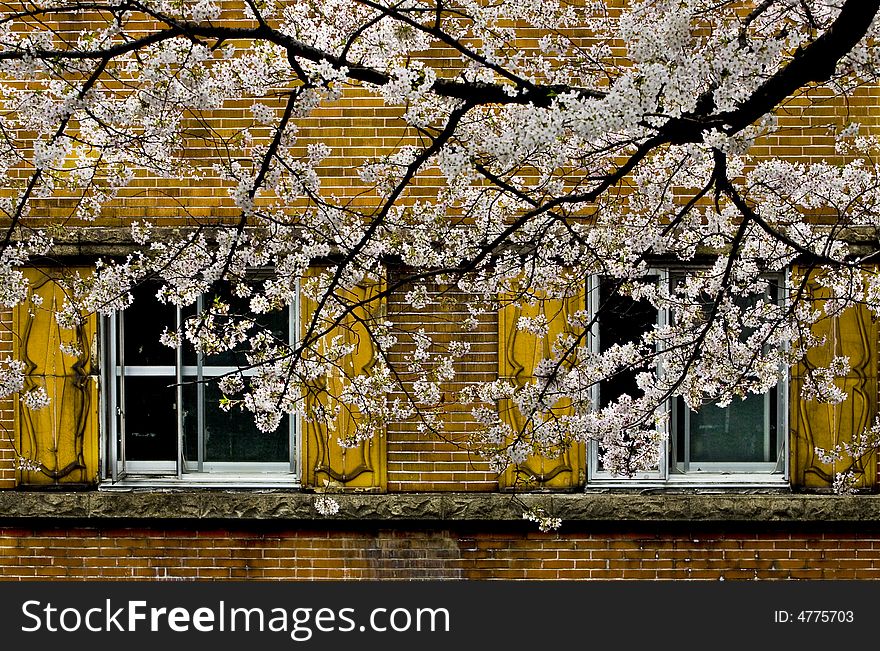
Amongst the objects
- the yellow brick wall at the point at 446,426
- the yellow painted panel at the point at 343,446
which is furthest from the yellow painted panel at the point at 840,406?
the yellow painted panel at the point at 343,446

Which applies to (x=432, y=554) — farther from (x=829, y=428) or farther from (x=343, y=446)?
(x=829, y=428)

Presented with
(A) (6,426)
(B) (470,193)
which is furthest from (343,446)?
(A) (6,426)

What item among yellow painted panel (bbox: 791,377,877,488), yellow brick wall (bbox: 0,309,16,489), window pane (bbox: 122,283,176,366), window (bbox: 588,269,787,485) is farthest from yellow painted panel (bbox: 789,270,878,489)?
yellow brick wall (bbox: 0,309,16,489)

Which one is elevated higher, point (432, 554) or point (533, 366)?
point (533, 366)

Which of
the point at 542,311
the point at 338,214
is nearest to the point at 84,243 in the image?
the point at 338,214

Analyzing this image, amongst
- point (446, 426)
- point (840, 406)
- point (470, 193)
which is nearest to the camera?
point (470, 193)

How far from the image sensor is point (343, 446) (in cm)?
643

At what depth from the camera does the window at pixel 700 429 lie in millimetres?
6578

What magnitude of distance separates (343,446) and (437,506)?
89 cm

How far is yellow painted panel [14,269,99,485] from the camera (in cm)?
654

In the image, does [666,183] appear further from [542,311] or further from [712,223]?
[542,311]

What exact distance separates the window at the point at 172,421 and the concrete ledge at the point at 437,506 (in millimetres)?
238

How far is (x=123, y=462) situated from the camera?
6781mm

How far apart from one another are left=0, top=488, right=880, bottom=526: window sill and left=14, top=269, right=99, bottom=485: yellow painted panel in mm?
231
